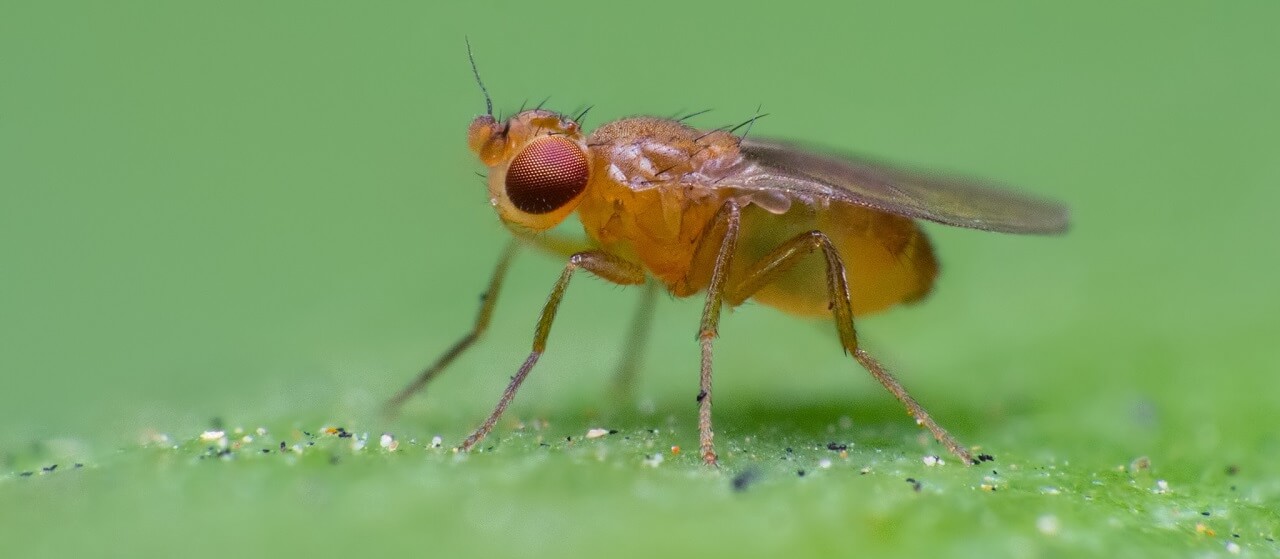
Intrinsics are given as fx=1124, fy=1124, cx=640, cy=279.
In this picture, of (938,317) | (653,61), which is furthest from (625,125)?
Answer: (653,61)

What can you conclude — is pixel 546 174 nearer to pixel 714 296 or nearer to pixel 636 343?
→ pixel 714 296

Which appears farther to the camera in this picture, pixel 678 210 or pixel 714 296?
pixel 678 210

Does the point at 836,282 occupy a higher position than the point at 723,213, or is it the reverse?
the point at 723,213

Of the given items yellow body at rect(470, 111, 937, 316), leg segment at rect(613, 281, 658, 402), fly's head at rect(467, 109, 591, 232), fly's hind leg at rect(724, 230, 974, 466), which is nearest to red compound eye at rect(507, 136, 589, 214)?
fly's head at rect(467, 109, 591, 232)

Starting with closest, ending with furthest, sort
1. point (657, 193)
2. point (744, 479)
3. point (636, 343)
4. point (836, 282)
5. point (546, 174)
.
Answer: point (744, 479)
point (836, 282)
point (546, 174)
point (657, 193)
point (636, 343)

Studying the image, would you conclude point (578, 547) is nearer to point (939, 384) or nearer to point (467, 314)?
point (939, 384)

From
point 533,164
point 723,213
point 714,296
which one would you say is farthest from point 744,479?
point 533,164
